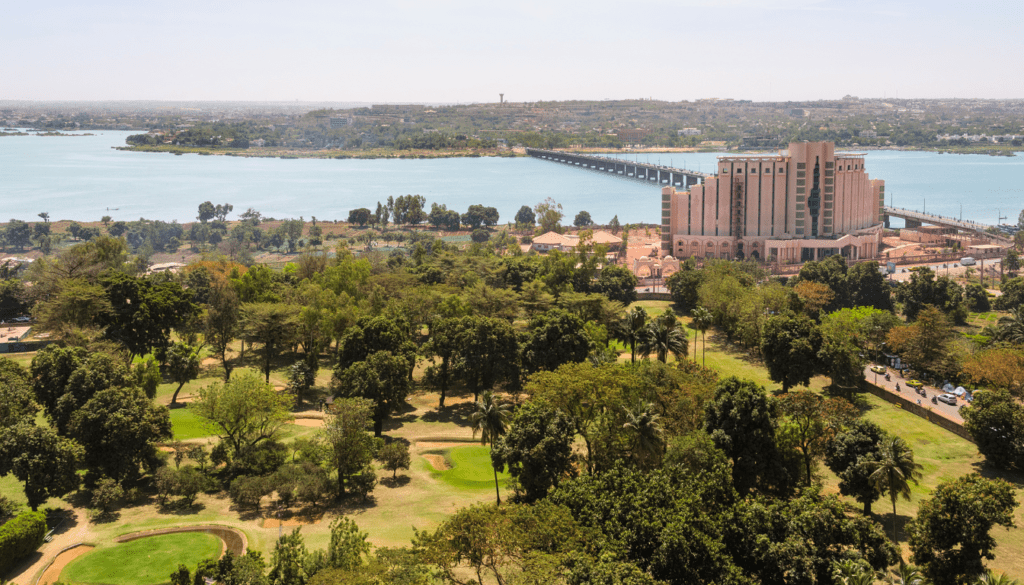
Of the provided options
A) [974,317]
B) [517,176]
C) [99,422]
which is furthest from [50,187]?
[974,317]

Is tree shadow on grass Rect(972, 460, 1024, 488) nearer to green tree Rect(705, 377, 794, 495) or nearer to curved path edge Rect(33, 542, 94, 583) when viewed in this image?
green tree Rect(705, 377, 794, 495)

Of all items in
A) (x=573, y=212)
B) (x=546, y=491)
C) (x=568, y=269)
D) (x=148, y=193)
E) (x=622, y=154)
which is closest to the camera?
(x=546, y=491)

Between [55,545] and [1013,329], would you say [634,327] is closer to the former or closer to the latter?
[1013,329]

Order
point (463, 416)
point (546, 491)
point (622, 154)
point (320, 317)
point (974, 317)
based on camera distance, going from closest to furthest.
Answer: point (546, 491) → point (463, 416) → point (320, 317) → point (974, 317) → point (622, 154)

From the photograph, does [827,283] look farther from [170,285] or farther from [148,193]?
[148,193]

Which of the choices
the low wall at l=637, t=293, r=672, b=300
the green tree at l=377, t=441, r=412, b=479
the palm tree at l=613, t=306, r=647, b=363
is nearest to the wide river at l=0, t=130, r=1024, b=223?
the low wall at l=637, t=293, r=672, b=300

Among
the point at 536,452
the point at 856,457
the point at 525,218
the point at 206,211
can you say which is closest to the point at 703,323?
the point at 856,457

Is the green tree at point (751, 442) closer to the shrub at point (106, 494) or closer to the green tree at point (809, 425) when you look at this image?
the green tree at point (809, 425)
